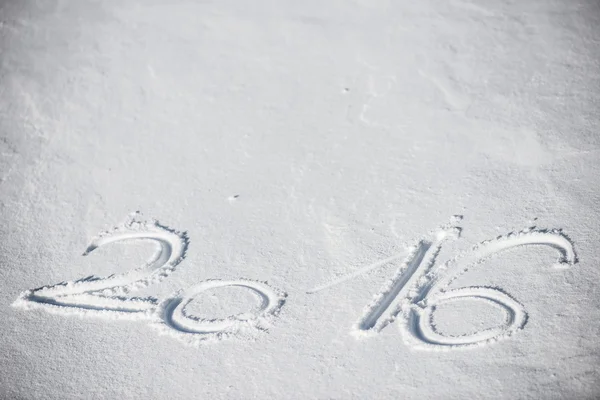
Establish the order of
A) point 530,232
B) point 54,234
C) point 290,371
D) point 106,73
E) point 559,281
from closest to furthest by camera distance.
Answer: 1. point 290,371
2. point 559,281
3. point 530,232
4. point 54,234
5. point 106,73

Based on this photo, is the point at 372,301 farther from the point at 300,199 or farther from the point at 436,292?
the point at 300,199

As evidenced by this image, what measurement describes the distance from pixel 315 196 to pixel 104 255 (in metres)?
0.66

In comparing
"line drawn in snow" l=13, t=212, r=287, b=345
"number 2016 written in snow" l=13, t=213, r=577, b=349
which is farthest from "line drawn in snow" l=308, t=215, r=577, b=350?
"line drawn in snow" l=13, t=212, r=287, b=345

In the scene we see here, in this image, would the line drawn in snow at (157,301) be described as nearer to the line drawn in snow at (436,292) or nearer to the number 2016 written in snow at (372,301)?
the number 2016 written in snow at (372,301)

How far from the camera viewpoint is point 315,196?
1.74 m

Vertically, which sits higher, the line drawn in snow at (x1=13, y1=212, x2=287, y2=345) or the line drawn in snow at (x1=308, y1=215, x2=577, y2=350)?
the line drawn in snow at (x1=13, y1=212, x2=287, y2=345)

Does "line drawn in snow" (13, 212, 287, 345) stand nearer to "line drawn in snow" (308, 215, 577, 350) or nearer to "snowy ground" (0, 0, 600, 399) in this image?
"snowy ground" (0, 0, 600, 399)

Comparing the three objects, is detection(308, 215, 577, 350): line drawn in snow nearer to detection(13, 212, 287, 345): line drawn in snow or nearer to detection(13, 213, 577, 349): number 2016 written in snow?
detection(13, 213, 577, 349): number 2016 written in snow

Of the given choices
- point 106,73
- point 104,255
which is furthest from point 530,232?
point 106,73

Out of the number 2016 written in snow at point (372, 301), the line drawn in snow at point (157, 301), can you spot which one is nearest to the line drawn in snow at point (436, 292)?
the number 2016 written in snow at point (372, 301)

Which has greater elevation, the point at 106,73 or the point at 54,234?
the point at 106,73

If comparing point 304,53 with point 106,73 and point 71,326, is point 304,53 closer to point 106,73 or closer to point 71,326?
point 106,73

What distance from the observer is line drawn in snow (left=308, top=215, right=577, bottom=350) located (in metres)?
1.33

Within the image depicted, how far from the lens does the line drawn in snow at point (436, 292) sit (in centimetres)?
133
